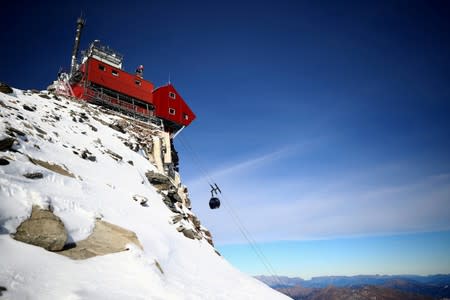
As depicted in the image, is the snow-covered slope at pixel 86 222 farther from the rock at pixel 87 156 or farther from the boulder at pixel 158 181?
the boulder at pixel 158 181

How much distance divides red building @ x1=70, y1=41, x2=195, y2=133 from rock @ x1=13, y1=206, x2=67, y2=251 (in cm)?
2829

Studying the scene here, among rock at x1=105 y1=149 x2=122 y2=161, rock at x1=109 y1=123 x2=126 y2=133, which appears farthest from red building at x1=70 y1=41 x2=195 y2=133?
rock at x1=105 y1=149 x2=122 y2=161

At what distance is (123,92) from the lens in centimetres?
3647

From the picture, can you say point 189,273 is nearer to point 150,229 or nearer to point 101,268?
point 150,229

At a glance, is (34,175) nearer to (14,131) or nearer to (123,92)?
(14,131)

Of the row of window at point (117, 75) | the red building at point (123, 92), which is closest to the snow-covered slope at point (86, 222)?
the red building at point (123, 92)

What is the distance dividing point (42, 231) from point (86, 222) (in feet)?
7.15

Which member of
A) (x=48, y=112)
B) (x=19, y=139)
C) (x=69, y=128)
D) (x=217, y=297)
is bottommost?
(x=217, y=297)

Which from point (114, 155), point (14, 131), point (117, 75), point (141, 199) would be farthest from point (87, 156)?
point (117, 75)

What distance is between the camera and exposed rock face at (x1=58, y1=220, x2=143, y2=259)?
794cm

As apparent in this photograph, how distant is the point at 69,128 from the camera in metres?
20.5

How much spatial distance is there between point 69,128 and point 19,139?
850cm

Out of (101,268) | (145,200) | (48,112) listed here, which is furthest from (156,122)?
(101,268)

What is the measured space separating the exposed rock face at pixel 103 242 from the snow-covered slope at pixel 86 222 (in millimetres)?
307
